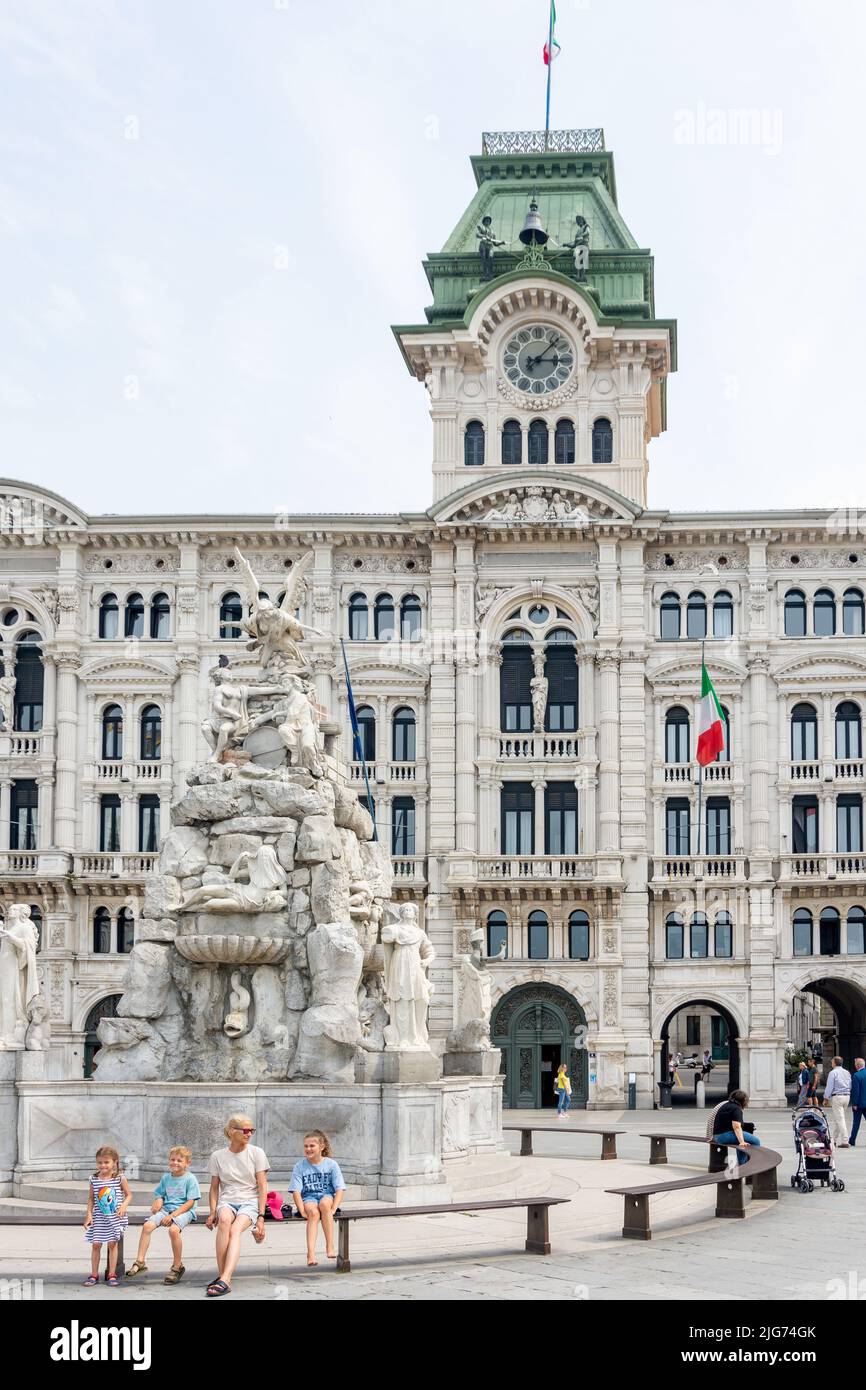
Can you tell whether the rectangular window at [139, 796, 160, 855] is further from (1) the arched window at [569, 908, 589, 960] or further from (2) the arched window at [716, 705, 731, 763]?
(2) the arched window at [716, 705, 731, 763]

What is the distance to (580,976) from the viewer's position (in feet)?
183

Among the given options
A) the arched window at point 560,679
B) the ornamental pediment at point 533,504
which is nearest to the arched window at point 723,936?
the arched window at point 560,679

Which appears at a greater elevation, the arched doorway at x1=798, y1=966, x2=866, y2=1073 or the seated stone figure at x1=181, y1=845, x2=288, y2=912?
the seated stone figure at x1=181, y1=845, x2=288, y2=912

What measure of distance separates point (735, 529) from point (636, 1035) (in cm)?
1705

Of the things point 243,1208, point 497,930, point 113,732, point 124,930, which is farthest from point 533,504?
point 243,1208

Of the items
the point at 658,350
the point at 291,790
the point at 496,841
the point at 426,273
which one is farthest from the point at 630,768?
the point at 291,790

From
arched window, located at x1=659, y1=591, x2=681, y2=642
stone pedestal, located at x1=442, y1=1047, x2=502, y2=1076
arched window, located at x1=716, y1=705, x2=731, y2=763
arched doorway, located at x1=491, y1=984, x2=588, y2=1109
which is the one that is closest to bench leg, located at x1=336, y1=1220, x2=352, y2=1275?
stone pedestal, located at x1=442, y1=1047, x2=502, y2=1076

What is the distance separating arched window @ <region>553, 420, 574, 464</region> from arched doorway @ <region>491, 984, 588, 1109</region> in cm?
1839

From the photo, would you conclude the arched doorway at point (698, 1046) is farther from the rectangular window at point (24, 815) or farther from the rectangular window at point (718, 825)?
the rectangular window at point (24, 815)

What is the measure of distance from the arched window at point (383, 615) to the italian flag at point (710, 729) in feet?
37.6

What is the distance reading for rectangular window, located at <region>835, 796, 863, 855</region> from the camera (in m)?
56.6

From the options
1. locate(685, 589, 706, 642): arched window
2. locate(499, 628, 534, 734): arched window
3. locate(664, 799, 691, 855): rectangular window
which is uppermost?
locate(685, 589, 706, 642): arched window

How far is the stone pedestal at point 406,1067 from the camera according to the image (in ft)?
77.4

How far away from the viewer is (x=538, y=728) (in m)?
57.4
